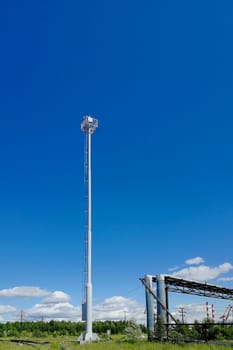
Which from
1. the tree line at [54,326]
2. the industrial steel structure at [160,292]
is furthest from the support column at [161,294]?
the tree line at [54,326]

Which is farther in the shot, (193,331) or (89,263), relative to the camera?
(89,263)

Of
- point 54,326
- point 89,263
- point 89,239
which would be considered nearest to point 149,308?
point 89,263

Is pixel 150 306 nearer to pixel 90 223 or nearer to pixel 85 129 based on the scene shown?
pixel 90 223

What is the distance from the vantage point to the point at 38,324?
82.9m

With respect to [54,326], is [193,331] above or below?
above

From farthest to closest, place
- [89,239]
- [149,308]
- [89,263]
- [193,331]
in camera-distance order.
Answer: [89,239]
[89,263]
[149,308]
[193,331]

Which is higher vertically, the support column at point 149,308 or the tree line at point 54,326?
the support column at point 149,308

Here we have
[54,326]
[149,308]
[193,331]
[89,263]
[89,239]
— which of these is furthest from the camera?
[54,326]

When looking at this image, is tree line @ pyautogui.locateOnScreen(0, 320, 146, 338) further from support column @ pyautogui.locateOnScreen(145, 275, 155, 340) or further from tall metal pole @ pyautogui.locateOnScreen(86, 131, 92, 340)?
support column @ pyautogui.locateOnScreen(145, 275, 155, 340)

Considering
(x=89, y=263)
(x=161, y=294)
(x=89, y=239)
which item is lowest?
(x=161, y=294)

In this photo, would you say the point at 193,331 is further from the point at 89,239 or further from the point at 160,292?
the point at 89,239

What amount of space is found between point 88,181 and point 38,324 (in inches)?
2605

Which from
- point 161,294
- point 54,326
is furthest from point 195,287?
point 54,326

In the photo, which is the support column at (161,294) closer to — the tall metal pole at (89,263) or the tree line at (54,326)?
the tall metal pole at (89,263)
